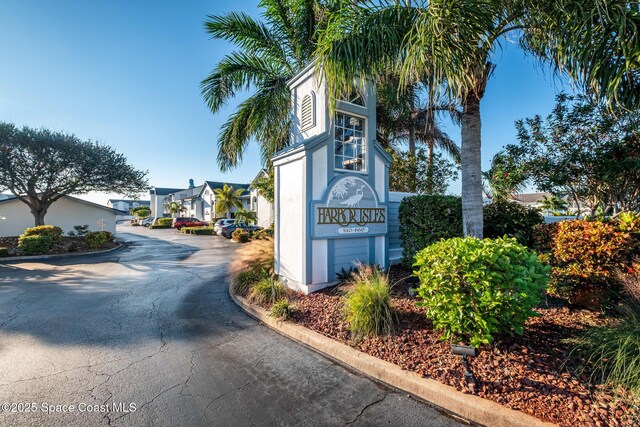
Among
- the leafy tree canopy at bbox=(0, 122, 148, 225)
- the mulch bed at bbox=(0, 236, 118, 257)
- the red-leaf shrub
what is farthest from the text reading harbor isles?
the leafy tree canopy at bbox=(0, 122, 148, 225)

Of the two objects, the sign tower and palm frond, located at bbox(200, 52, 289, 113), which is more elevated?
palm frond, located at bbox(200, 52, 289, 113)

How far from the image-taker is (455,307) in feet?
9.92

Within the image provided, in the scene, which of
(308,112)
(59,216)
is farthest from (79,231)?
(308,112)

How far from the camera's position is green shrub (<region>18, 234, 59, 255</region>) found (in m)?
13.1

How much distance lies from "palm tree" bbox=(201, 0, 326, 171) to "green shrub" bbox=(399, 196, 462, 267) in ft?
18.6

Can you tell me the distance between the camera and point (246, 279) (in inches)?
263

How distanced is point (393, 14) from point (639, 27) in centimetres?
316

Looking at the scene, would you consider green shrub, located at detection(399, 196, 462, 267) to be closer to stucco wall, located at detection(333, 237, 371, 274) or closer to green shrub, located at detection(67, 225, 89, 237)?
stucco wall, located at detection(333, 237, 371, 274)

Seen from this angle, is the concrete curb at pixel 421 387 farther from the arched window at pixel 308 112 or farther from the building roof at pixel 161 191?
the building roof at pixel 161 191

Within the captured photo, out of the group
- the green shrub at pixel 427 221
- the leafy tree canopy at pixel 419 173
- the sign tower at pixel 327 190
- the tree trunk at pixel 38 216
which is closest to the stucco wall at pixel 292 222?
the sign tower at pixel 327 190

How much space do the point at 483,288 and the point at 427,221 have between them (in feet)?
11.1

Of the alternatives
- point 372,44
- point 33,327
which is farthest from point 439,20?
point 33,327

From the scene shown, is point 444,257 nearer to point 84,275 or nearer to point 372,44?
point 372,44

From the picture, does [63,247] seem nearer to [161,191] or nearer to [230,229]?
[230,229]
